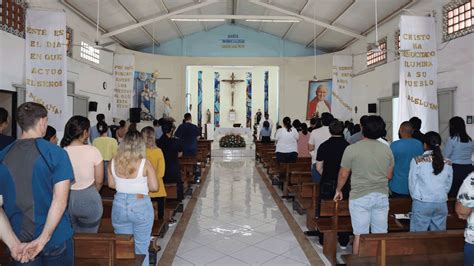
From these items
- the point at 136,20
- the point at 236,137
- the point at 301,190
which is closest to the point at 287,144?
the point at 301,190

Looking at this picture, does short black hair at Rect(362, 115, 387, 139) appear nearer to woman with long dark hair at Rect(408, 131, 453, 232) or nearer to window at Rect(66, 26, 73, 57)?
woman with long dark hair at Rect(408, 131, 453, 232)

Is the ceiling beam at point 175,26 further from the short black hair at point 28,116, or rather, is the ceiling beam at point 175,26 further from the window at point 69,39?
the short black hair at point 28,116

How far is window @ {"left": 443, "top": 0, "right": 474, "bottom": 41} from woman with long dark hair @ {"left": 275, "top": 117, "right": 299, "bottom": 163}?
4039mm

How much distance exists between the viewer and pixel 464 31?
809 centimetres

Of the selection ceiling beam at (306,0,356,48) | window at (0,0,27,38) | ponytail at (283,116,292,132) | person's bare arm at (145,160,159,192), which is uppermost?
ceiling beam at (306,0,356,48)

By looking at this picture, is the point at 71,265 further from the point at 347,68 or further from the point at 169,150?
the point at 347,68

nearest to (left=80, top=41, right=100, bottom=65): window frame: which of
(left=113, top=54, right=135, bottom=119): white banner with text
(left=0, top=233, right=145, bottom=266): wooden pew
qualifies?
(left=113, top=54, right=135, bottom=119): white banner with text

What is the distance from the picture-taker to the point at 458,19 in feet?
27.4

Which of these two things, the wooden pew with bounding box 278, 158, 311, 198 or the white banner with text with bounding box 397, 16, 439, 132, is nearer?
the wooden pew with bounding box 278, 158, 311, 198

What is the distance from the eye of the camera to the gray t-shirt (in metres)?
3.29

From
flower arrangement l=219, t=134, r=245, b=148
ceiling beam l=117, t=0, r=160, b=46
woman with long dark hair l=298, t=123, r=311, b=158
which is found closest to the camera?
woman with long dark hair l=298, t=123, r=311, b=158

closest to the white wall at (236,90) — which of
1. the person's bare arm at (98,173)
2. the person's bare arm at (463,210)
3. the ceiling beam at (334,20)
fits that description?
Result: the ceiling beam at (334,20)

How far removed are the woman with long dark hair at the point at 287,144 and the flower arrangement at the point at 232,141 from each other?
8.81 meters

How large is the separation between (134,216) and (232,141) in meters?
13.9
